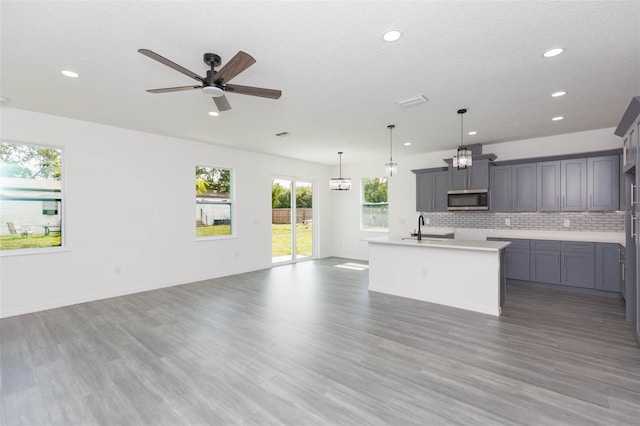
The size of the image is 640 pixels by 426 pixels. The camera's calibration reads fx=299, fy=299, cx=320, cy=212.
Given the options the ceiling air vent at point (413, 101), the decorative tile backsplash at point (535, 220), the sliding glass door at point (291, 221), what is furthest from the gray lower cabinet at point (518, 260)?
the sliding glass door at point (291, 221)

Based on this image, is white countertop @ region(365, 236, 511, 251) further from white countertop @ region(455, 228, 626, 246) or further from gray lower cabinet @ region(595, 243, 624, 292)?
gray lower cabinet @ region(595, 243, 624, 292)

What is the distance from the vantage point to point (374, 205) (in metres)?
8.29

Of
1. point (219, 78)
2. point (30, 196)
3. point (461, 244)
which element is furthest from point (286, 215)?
point (219, 78)

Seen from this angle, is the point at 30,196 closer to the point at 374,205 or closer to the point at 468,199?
the point at 374,205

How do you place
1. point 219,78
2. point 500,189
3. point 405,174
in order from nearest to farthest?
point 219,78 < point 500,189 < point 405,174

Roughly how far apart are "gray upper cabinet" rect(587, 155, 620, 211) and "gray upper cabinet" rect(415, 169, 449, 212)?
2287mm

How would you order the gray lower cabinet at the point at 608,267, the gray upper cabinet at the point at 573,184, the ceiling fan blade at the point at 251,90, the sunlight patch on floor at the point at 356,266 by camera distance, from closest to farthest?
the ceiling fan blade at the point at 251,90 < the gray lower cabinet at the point at 608,267 < the gray upper cabinet at the point at 573,184 < the sunlight patch on floor at the point at 356,266

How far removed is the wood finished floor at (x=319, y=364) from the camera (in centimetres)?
203

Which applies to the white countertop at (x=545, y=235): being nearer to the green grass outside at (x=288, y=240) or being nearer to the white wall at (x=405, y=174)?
the white wall at (x=405, y=174)

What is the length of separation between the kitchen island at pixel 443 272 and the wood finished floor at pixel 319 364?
0.24 metres

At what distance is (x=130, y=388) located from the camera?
2.30m

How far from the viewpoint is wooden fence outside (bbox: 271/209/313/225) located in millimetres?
7570

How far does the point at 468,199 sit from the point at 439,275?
2408mm

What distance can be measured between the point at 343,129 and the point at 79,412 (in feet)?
14.8
